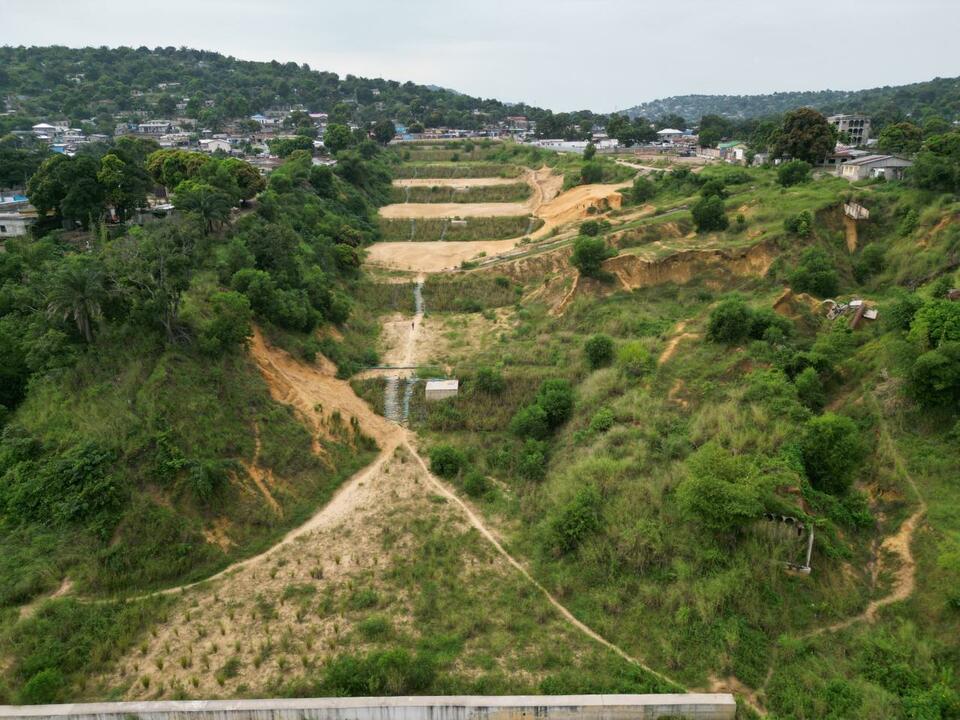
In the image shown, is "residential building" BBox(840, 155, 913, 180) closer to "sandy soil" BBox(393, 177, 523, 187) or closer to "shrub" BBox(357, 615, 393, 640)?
"sandy soil" BBox(393, 177, 523, 187)

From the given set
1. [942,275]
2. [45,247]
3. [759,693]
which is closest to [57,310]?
[45,247]

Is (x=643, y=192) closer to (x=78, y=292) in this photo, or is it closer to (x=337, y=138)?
(x=337, y=138)

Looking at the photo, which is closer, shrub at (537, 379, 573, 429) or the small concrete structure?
shrub at (537, 379, 573, 429)

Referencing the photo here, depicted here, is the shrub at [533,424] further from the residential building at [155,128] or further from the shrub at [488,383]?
the residential building at [155,128]

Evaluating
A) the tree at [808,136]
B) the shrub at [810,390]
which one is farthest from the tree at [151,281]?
the tree at [808,136]

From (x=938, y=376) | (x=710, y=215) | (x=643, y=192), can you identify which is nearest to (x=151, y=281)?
(x=938, y=376)

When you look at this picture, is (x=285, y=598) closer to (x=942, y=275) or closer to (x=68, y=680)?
(x=68, y=680)

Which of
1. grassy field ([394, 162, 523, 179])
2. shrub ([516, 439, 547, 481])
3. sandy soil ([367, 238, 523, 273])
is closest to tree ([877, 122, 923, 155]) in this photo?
sandy soil ([367, 238, 523, 273])
